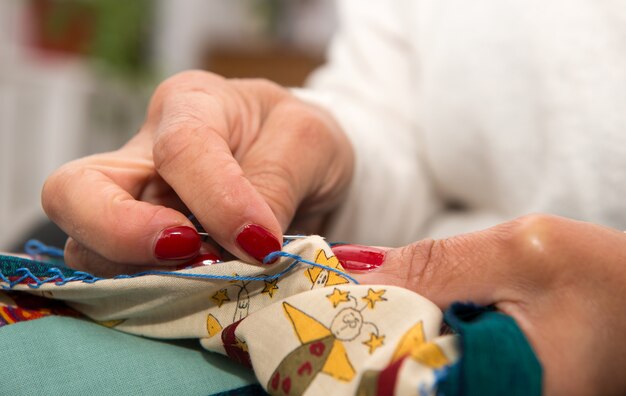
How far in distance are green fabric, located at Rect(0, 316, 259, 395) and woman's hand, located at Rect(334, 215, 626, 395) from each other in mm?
144

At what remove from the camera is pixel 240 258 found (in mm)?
392

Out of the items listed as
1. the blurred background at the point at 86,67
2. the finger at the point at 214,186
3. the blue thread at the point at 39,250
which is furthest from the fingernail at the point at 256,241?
the blurred background at the point at 86,67

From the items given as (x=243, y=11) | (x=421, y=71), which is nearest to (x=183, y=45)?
(x=243, y=11)

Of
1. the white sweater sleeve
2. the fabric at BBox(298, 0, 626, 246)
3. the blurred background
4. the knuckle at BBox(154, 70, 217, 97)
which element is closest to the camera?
the knuckle at BBox(154, 70, 217, 97)

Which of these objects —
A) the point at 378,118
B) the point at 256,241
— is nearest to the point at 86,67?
the point at 378,118

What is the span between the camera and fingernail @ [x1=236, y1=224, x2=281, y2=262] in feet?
1.25

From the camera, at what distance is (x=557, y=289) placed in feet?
1.02

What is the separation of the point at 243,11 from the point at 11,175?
53.0 inches

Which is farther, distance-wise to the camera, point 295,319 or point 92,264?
point 92,264

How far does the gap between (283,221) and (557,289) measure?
202 millimetres

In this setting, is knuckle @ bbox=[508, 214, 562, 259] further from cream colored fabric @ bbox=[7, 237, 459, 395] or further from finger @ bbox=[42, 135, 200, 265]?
finger @ bbox=[42, 135, 200, 265]

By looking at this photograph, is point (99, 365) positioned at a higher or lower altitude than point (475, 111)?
lower

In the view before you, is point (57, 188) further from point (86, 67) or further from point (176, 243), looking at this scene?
point (86, 67)

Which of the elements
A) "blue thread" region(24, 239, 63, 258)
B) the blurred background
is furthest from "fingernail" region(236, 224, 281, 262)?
the blurred background
